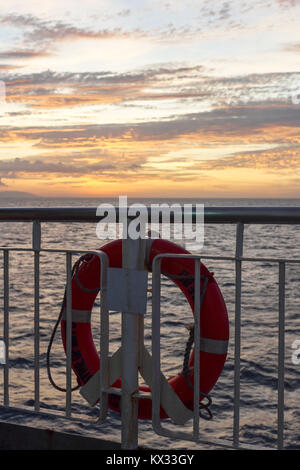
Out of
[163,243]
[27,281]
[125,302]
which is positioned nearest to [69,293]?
[125,302]

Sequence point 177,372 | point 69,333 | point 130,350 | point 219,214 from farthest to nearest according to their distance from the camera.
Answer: point 177,372 < point 69,333 < point 130,350 < point 219,214

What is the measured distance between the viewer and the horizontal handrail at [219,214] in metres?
1.91

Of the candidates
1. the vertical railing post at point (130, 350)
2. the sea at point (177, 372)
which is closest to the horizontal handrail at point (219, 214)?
the vertical railing post at point (130, 350)

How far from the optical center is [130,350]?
2176 millimetres

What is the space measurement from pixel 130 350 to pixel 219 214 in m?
0.67

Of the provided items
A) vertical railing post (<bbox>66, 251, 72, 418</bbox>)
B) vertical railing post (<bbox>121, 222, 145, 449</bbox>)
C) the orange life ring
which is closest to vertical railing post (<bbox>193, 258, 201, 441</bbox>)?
the orange life ring

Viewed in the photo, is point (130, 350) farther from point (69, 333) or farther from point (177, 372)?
point (177, 372)

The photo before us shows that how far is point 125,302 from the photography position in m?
2.16

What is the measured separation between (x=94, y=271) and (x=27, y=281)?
20.2 meters

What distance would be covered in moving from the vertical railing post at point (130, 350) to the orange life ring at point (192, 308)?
0.20 feet

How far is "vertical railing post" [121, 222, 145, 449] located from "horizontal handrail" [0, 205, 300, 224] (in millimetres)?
133

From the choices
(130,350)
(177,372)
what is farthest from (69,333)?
(177,372)
